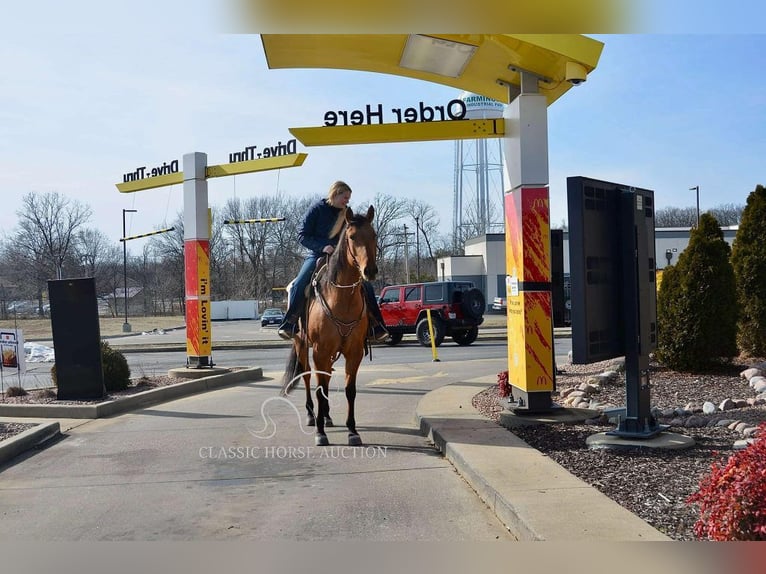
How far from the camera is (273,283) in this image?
7812cm

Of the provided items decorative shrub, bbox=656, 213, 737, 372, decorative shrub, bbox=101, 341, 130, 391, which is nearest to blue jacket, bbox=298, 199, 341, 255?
decorative shrub, bbox=101, 341, 130, 391

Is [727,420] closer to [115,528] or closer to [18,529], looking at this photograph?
[115,528]

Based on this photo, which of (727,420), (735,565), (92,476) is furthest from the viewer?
(727,420)

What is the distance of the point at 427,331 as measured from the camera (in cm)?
2528

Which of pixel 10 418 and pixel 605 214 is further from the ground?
pixel 605 214

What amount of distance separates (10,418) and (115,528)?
6328 millimetres

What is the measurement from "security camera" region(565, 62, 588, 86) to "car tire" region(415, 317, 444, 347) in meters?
17.3

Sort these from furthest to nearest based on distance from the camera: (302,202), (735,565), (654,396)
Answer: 1. (302,202)
2. (654,396)
3. (735,565)

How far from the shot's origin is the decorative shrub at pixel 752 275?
1173cm

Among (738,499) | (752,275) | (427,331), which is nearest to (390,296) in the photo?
(427,331)

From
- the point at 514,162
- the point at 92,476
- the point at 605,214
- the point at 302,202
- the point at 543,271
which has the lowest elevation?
the point at 92,476

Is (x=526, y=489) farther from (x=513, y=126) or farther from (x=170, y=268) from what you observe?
(x=170, y=268)

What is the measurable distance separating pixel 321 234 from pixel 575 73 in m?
3.59
